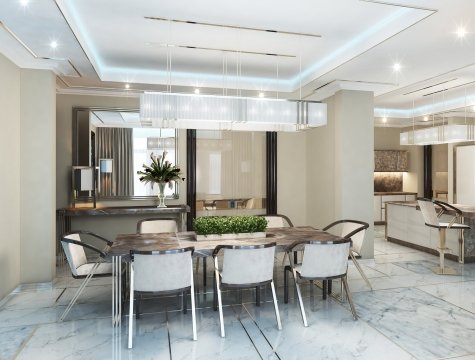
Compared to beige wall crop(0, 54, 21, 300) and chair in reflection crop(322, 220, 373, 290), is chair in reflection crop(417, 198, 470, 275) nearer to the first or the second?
chair in reflection crop(322, 220, 373, 290)

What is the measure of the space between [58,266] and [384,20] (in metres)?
5.52

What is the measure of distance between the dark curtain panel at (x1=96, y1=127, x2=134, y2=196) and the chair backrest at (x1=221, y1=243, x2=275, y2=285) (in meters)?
3.46

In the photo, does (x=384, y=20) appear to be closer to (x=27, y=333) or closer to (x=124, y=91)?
(x=124, y=91)

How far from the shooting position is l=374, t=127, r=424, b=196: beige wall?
10.2m

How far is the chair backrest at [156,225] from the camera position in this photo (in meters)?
4.81

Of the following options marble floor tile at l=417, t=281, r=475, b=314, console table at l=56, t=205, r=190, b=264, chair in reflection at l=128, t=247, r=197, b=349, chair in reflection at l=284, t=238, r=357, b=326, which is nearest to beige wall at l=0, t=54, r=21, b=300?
console table at l=56, t=205, r=190, b=264

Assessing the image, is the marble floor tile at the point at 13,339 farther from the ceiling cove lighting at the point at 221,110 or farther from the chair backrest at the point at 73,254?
the ceiling cove lighting at the point at 221,110

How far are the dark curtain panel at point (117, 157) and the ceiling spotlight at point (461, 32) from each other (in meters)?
4.79

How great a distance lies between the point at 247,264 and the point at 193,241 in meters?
0.84

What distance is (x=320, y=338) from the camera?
3178 millimetres

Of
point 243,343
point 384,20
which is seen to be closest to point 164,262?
point 243,343

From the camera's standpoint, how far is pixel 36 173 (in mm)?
4562

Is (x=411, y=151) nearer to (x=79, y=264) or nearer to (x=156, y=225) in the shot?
(x=156, y=225)

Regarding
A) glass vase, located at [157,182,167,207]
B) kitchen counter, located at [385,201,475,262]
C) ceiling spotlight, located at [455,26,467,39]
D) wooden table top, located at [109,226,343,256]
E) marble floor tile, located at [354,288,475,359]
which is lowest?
marble floor tile, located at [354,288,475,359]
